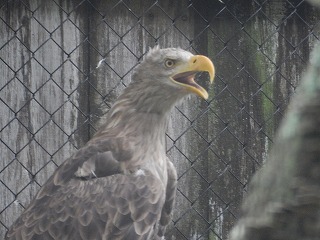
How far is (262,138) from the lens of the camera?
4898mm

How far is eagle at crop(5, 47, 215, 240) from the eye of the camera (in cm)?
361

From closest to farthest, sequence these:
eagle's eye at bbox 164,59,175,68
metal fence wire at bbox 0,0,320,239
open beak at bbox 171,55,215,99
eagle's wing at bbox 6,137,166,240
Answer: eagle's wing at bbox 6,137,166,240
open beak at bbox 171,55,215,99
eagle's eye at bbox 164,59,175,68
metal fence wire at bbox 0,0,320,239

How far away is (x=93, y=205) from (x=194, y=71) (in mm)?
828

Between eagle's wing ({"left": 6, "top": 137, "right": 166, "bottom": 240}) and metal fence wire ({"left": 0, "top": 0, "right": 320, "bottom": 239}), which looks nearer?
eagle's wing ({"left": 6, "top": 137, "right": 166, "bottom": 240})

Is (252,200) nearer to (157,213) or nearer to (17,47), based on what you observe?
(157,213)

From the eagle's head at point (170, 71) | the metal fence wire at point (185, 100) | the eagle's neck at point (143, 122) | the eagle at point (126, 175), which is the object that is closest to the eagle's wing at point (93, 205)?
the eagle at point (126, 175)

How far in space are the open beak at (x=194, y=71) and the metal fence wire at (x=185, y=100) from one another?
75cm

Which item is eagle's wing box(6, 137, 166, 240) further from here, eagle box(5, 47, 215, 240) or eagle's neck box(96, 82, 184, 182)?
eagle's neck box(96, 82, 184, 182)

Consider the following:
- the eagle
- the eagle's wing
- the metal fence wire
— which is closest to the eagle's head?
the eagle

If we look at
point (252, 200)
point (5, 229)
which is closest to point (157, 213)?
point (5, 229)

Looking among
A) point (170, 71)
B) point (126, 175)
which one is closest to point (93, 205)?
point (126, 175)

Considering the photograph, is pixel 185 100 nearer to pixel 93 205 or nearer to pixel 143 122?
pixel 143 122

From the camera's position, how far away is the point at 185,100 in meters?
4.75

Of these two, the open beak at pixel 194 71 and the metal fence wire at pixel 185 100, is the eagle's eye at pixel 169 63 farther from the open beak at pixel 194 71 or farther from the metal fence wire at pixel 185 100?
the metal fence wire at pixel 185 100
